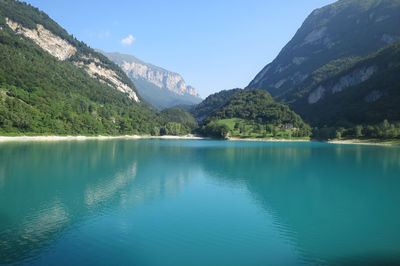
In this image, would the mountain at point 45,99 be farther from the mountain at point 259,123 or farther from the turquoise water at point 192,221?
the turquoise water at point 192,221

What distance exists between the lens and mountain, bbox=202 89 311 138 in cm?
15112

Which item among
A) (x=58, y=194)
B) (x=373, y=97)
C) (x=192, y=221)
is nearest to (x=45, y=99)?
(x=58, y=194)

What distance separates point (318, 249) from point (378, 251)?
275cm

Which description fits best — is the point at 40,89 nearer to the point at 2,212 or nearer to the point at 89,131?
the point at 89,131

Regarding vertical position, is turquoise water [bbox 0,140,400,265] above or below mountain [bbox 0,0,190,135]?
below

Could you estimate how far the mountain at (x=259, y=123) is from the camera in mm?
151125

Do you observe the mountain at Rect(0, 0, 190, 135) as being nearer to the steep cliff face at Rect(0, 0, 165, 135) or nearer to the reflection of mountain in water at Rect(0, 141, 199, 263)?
the steep cliff face at Rect(0, 0, 165, 135)

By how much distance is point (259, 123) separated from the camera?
170m

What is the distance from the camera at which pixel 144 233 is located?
45.7 feet

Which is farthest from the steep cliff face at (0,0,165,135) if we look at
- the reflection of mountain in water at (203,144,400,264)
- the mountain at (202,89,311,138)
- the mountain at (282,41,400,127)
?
the mountain at (282,41,400,127)

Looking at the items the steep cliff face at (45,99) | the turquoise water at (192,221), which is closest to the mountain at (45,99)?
the steep cliff face at (45,99)

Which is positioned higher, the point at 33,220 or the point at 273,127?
the point at 273,127

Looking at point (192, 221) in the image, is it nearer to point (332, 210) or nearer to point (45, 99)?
point (332, 210)

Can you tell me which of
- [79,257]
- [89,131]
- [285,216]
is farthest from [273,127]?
[79,257]
